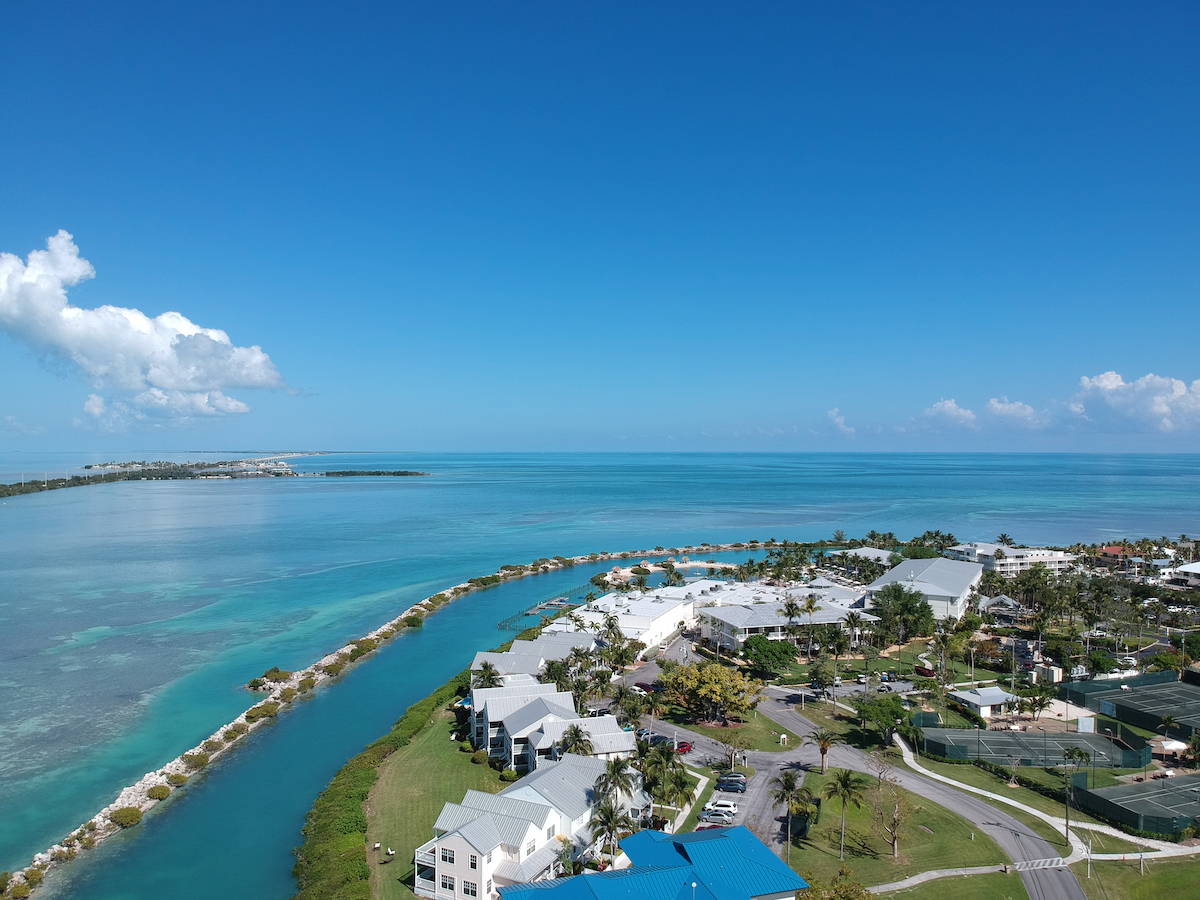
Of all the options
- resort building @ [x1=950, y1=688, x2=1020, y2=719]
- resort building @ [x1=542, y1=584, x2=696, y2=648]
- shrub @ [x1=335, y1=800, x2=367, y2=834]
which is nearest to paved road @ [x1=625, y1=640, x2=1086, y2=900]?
resort building @ [x1=950, y1=688, x2=1020, y2=719]

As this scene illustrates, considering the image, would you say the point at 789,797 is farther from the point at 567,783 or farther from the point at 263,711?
the point at 263,711

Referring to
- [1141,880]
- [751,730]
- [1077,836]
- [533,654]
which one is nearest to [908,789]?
[1077,836]

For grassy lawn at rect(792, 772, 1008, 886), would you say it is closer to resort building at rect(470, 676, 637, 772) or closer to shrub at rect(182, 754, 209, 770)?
resort building at rect(470, 676, 637, 772)

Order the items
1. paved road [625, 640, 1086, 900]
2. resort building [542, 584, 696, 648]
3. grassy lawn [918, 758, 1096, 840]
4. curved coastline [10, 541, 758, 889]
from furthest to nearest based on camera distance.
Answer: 1. resort building [542, 584, 696, 648]
2. grassy lawn [918, 758, 1096, 840]
3. curved coastline [10, 541, 758, 889]
4. paved road [625, 640, 1086, 900]

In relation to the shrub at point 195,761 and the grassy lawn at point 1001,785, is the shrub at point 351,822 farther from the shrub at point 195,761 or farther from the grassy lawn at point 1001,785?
the grassy lawn at point 1001,785

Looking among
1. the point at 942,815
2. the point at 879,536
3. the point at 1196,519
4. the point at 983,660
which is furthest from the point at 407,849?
the point at 1196,519

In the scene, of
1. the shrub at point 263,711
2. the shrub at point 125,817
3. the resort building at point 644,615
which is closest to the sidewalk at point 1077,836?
the resort building at point 644,615

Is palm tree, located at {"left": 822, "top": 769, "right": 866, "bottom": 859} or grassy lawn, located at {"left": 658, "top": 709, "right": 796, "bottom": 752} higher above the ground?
palm tree, located at {"left": 822, "top": 769, "right": 866, "bottom": 859}
